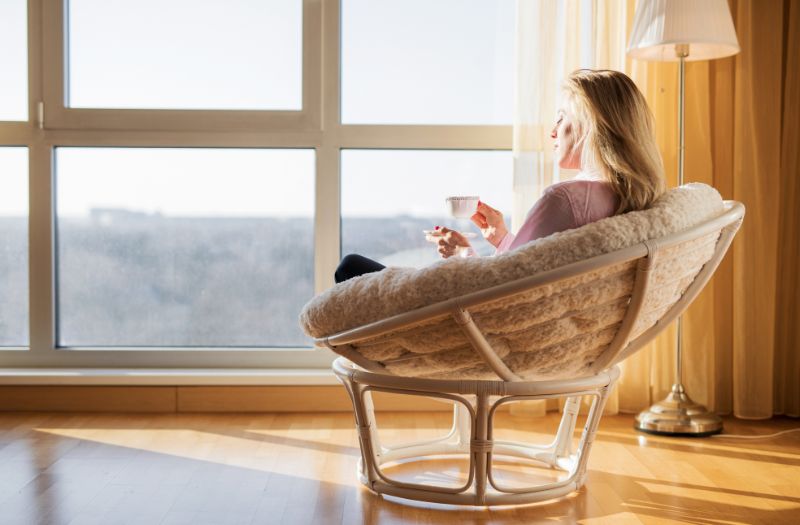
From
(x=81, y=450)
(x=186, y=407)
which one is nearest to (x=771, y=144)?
(x=186, y=407)

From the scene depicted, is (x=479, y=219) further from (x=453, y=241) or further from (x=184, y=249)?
(x=184, y=249)

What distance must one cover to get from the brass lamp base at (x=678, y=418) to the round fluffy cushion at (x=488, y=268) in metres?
1.12

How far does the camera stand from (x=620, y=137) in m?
1.86

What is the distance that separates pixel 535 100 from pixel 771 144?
81cm

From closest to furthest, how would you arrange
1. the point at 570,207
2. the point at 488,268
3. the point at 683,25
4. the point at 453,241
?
the point at 488,268
the point at 570,207
the point at 453,241
the point at 683,25

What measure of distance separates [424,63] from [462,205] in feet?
4.48

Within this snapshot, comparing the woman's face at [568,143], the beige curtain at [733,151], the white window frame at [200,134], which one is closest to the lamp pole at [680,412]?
the beige curtain at [733,151]

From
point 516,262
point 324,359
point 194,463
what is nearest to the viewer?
point 516,262

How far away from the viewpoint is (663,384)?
10.1 feet

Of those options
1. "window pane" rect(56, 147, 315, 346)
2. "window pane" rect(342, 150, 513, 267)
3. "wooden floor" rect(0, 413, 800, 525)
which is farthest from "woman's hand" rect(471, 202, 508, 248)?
"window pane" rect(56, 147, 315, 346)

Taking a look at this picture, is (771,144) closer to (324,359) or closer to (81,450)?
(324,359)

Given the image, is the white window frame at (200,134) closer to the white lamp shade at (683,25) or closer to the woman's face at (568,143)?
the white lamp shade at (683,25)

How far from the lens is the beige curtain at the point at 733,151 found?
3014 millimetres

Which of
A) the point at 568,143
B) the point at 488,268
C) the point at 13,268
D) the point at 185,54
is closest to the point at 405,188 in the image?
the point at 185,54
